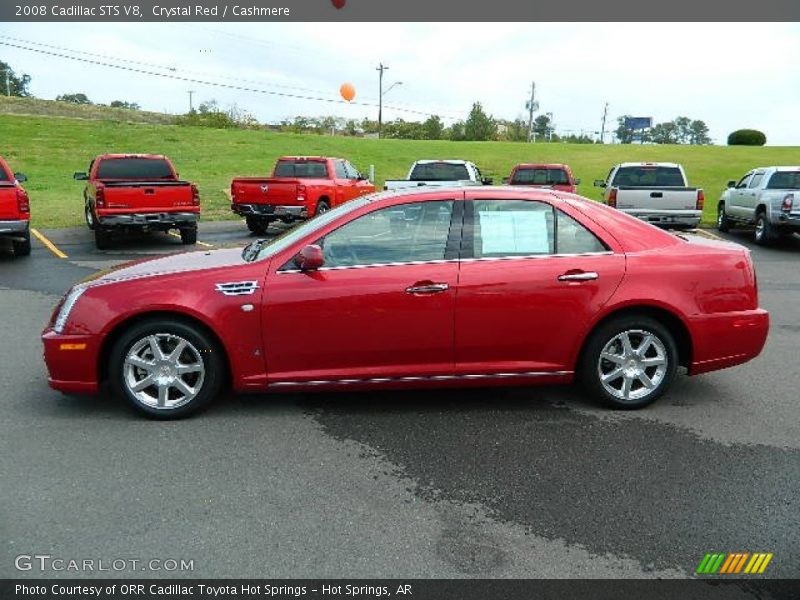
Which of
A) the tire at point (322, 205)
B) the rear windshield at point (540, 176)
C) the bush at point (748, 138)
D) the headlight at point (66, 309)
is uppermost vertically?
the bush at point (748, 138)

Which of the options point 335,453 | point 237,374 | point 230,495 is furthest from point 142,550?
point 237,374

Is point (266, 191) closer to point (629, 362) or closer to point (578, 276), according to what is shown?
point (578, 276)

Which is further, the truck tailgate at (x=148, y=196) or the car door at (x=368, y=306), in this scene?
the truck tailgate at (x=148, y=196)

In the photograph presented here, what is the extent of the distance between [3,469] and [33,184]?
29574mm

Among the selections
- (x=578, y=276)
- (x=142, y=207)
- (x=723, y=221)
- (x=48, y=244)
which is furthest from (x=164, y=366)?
(x=723, y=221)

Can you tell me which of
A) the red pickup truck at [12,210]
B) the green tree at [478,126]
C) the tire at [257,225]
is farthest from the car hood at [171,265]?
the green tree at [478,126]

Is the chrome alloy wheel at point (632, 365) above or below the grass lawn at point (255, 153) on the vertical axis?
below

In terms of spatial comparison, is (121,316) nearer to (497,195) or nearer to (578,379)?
(497,195)

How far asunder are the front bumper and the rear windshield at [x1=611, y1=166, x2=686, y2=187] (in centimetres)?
1430

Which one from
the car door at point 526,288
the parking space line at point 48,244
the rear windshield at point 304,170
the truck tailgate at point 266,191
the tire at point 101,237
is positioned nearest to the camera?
the car door at point 526,288

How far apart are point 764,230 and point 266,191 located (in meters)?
11.2

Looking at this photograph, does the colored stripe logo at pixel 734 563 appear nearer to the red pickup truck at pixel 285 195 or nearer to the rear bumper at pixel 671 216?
the rear bumper at pixel 671 216

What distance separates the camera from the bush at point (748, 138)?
219 ft

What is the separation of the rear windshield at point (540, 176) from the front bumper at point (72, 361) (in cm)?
1562
